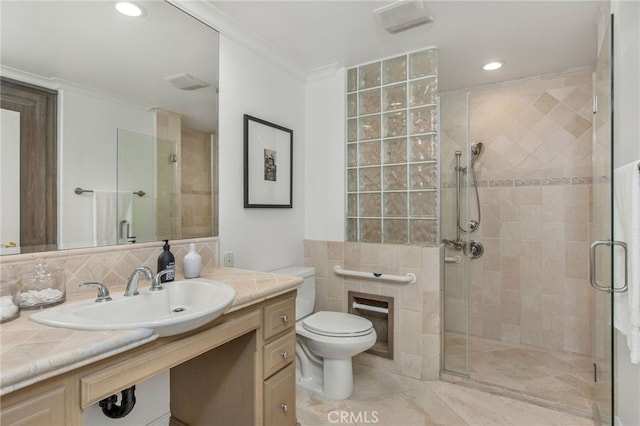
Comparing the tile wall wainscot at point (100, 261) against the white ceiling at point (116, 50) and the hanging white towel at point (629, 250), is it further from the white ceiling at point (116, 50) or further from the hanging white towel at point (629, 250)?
the hanging white towel at point (629, 250)

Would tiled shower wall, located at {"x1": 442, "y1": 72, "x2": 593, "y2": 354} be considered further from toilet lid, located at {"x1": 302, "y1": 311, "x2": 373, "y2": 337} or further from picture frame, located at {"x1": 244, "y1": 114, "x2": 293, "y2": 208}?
picture frame, located at {"x1": 244, "y1": 114, "x2": 293, "y2": 208}

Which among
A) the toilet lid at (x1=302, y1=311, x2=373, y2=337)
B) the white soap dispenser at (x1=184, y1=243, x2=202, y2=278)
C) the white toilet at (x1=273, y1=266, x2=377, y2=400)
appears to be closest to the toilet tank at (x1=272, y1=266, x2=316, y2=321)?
the white toilet at (x1=273, y1=266, x2=377, y2=400)

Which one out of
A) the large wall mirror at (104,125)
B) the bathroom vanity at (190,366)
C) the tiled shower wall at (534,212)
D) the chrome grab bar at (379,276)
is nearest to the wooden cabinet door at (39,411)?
the bathroom vanity at (190,366)

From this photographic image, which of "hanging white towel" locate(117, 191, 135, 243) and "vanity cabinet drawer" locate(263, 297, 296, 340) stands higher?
"hanging white towel" locate(117, 191, 135, 243)

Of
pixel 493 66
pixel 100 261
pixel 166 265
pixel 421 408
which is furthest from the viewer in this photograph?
pixel 493 66

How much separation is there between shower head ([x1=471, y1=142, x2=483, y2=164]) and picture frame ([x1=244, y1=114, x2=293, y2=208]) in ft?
5.45

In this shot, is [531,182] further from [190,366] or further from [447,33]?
[190,366]

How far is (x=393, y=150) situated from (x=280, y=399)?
177 cm

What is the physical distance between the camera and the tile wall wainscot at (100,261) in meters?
1.19

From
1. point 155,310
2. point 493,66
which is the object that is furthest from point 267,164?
point 493,66

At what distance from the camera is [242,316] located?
4.30 feet

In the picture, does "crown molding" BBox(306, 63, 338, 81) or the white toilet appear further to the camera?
"crown molding" BBox(306, 63, 338, 81)

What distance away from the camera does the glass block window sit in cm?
224

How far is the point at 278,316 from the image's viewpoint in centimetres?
151
